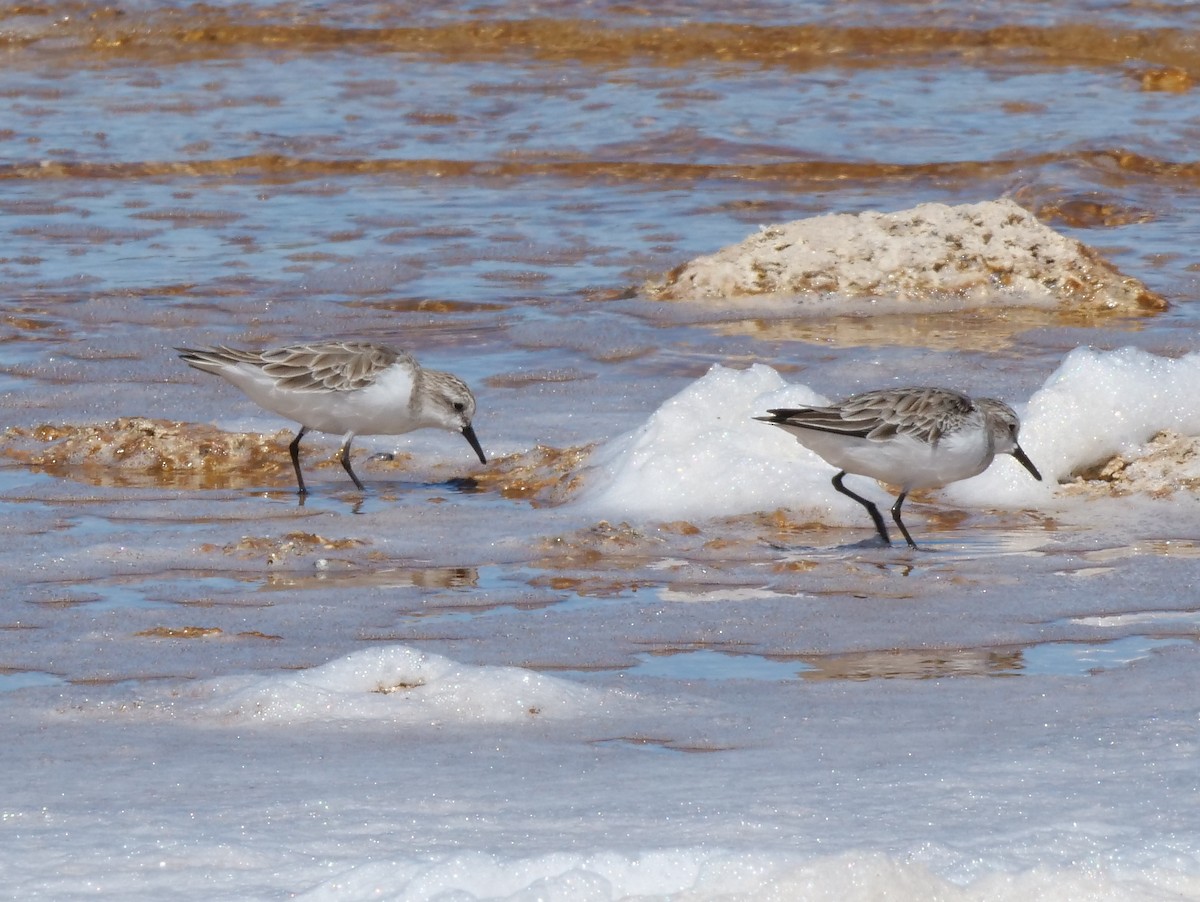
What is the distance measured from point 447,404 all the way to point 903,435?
6.59ft

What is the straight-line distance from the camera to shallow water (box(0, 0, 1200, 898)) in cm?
364

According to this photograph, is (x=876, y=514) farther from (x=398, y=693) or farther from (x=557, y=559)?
(x=398, y=693)

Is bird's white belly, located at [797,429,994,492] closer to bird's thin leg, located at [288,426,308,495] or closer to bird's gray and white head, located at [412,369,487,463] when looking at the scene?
bird's gray and white head, located at [412,369,487,463]

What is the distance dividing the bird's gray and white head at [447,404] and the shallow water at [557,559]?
0.79 ft

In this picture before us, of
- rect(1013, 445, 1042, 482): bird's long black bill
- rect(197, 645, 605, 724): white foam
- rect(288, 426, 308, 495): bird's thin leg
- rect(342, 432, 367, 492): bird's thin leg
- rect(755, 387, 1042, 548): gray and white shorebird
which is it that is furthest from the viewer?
rect(342, 432, 367, 492): bird's thin leg

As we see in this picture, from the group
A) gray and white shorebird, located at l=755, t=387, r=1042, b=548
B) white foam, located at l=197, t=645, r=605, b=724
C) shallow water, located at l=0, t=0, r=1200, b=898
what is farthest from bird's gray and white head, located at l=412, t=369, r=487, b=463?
white foam, located at l=197, t=645, r=605, b=724

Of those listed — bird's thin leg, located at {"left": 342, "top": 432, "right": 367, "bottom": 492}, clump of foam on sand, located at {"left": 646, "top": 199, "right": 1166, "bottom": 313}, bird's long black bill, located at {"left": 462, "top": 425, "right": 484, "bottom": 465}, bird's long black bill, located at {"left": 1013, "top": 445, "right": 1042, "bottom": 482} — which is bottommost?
clump of foam on sand, located at {"left": 646, "top": 199, "right": 1166, "bottom": 313}

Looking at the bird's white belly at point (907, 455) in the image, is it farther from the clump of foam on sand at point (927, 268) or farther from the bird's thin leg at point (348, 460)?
the clump of foam on sand at point (927, 268)

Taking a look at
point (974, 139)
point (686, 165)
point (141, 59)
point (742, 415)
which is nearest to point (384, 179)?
point (686, 165)

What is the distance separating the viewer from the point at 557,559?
5988 millimetres

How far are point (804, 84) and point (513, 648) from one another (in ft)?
44.7

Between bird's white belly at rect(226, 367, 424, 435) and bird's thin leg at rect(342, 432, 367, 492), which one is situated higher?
bird's white belly at rect(226, 367, 424, 435)

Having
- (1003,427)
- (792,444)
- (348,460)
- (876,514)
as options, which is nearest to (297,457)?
(348,460)

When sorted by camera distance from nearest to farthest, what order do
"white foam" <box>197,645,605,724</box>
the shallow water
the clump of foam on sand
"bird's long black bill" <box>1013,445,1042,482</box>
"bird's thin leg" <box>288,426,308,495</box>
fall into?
the shallow water, "white foam" <box>197,645,605,724</box>, "bird's long black bill" <box>1013,445,1042,482</box>, "bird's thin leg" <box>288,426,308,495</box>, the clump of foam on sand
